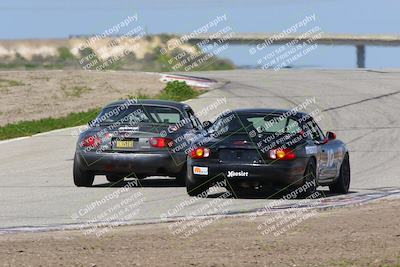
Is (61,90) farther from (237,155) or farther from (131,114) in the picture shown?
(237,155)

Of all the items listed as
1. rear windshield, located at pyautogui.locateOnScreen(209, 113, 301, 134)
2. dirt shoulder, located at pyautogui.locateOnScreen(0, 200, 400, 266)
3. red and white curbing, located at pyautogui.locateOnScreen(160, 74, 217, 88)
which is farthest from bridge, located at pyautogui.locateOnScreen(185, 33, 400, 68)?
dirt shoulder, located at pyautogui.locateOnScreen(0, 200, 400, 266)

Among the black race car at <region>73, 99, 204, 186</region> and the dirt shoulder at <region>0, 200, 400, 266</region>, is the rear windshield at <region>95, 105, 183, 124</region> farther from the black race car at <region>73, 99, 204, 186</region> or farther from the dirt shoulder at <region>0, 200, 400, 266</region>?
the dirt shoulder at <region>0, 200, 400, 266</region>

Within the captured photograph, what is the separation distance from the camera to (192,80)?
4216cm

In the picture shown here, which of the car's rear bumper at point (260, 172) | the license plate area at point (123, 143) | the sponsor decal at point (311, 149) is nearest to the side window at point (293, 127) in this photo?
the sponsor decal at point (311, 149)

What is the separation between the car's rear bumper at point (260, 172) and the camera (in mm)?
15570

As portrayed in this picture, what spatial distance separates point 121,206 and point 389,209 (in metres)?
3.41

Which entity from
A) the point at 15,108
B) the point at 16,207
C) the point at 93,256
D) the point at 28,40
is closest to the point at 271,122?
the point at 16,207

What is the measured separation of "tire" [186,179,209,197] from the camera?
15933 mm

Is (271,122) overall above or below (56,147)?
above

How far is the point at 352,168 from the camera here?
21.4m

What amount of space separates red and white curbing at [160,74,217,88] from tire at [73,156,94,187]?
76.4 feet

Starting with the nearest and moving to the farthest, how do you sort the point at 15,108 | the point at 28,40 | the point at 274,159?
1. the point at 274,159
2. the point at 15,108
3. the point at 28,40

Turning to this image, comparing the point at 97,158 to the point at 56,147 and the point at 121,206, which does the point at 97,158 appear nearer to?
the point at 121,206

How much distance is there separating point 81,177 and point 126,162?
0.79m
